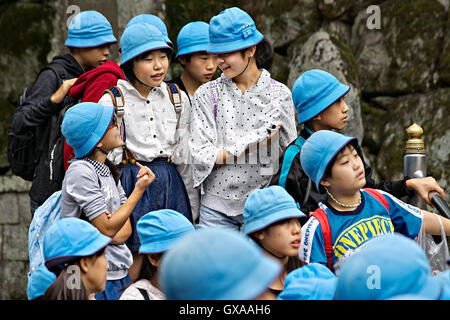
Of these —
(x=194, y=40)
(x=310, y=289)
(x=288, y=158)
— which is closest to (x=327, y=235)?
(x=288, y=158)

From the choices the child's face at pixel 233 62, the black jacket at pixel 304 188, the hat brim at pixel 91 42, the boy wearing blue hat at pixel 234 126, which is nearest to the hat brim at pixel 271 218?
the black jacket at pixel 304 188

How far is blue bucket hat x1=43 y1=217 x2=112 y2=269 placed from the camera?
3.11 meters

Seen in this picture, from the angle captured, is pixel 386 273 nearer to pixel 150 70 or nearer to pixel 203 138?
pixel 203 138

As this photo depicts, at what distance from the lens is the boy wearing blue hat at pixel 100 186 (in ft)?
12.0

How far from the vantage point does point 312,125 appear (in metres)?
4.11

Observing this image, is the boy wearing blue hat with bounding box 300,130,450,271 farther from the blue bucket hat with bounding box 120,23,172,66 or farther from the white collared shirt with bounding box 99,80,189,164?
the blue bucket hat with bounding box 120,23,172,66

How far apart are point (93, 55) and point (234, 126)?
4.03 feet

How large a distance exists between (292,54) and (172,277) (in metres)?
4.28

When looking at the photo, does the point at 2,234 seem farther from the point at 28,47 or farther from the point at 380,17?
the point at 380,17

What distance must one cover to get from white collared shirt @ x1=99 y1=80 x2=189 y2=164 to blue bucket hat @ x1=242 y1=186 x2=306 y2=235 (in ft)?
3.31

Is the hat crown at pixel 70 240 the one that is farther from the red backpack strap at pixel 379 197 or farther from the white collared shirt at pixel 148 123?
the red backpack strap at pixel 379 197

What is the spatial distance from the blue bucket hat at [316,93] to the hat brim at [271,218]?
0.84 metres

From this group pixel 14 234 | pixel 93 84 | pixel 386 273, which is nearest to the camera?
pixel 386 273

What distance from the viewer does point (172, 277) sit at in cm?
192
